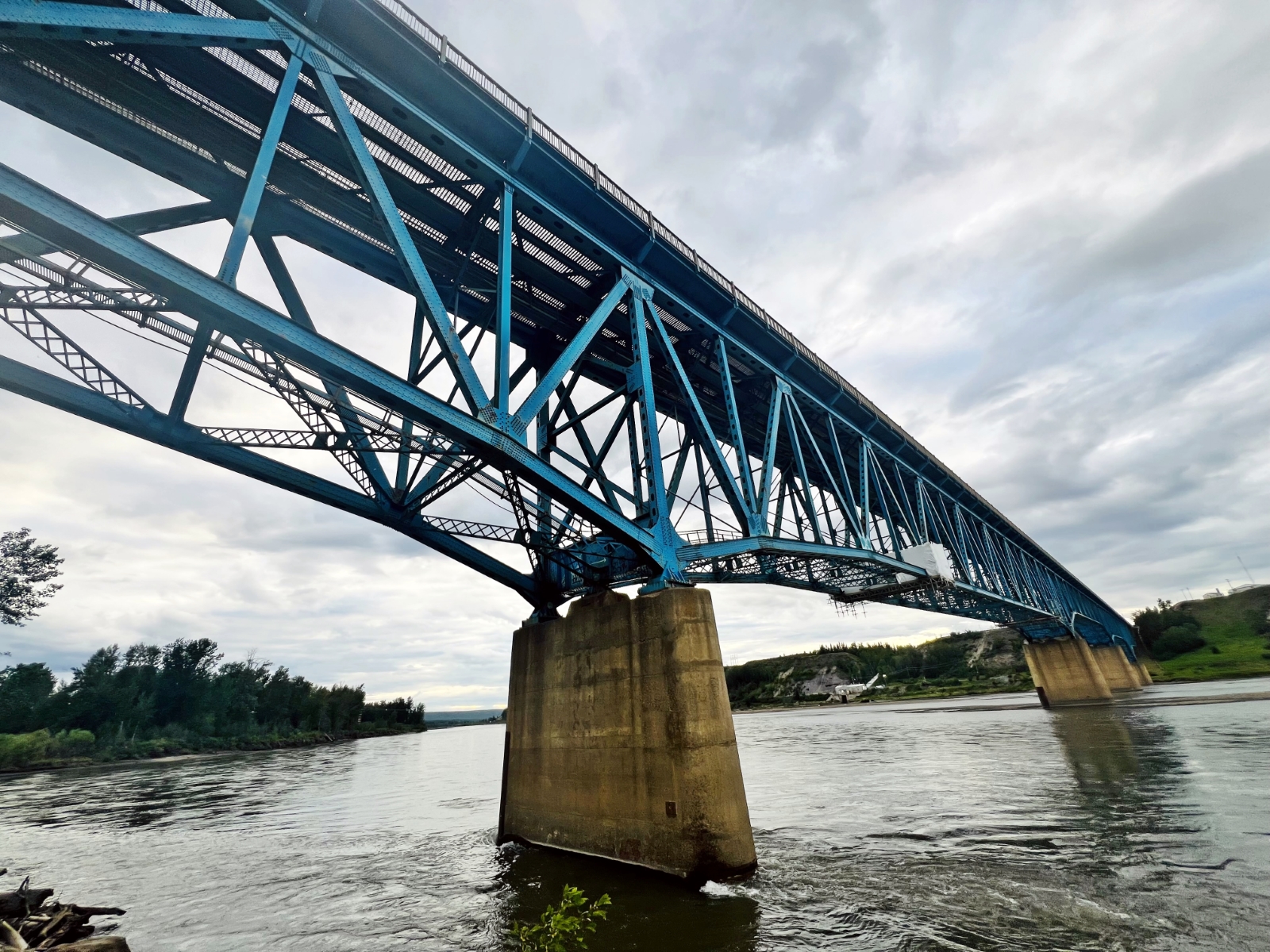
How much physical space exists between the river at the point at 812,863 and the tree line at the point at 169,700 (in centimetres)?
5493

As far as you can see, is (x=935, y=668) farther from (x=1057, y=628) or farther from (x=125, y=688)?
(x=125, y=688)

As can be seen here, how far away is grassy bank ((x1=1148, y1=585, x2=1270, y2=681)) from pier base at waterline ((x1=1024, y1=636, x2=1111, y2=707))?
39955 mm

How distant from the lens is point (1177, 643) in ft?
345

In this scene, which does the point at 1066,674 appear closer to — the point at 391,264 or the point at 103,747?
the point at 391,264

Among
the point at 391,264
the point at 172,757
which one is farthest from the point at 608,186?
the point at 172,757

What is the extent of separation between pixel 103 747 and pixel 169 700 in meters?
20.3

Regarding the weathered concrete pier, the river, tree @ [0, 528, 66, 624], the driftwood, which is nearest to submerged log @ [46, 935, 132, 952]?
the driftwood

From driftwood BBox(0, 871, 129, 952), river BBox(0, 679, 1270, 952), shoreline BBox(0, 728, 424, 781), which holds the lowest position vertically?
river BBox(0, 679, 1270, 952)

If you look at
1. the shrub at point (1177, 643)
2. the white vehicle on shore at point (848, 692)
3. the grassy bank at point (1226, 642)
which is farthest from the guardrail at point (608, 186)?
the shrub at point (1177, 643)

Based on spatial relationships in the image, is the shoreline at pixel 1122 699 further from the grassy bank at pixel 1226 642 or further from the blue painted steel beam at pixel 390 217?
the blue painted steel beam at pixel 390 217

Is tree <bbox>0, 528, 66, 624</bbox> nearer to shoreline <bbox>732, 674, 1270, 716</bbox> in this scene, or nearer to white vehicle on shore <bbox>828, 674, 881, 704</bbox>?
shoreline <bbox>732, 674, 1270, 716</bbox>

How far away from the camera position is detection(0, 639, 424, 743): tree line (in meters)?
70.2

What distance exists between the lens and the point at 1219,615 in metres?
128

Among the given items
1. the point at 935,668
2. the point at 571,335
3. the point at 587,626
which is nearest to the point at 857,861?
the point at 587,626
